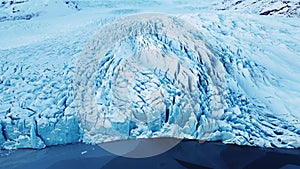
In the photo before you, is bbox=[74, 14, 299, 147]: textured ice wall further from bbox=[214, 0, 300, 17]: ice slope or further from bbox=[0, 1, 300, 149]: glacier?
bbox=[214, 0, 300, 17]: ice slope

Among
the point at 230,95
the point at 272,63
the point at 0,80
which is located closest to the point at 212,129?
the point at 230,95

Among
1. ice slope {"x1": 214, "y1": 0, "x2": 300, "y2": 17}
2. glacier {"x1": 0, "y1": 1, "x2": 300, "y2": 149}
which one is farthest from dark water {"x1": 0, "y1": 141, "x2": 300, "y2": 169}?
ice slope {"x1": 214, "y1": 0, "x2": 300, "y2": 17}

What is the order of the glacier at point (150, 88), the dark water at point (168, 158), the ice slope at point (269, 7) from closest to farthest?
the dark water at point (168, 158), the glacier at point (150, 88), the ice slope at point (269, 7)

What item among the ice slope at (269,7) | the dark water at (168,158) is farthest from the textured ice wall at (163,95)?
the ice slope at (269,7)

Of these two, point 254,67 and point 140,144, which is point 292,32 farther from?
point 140,144

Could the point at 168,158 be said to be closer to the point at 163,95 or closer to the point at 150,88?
the point at 163,95

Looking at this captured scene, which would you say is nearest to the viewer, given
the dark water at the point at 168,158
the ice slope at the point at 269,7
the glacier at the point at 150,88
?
the dark water at the point at 168,158

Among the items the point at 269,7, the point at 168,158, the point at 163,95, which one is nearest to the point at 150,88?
the point at 163,95

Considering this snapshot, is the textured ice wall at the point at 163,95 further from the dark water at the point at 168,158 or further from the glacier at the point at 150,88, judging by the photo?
the dark water at the point at 168,158

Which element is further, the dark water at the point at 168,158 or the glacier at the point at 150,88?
the glacier at the point at 150,88
